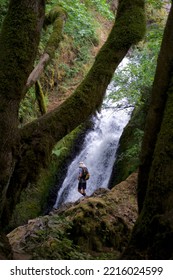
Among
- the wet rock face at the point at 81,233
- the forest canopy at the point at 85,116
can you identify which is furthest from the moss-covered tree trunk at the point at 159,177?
the wet rock face at the point at 81,233

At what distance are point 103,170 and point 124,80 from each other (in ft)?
13.2

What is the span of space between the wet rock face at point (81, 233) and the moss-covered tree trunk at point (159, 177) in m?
1.77

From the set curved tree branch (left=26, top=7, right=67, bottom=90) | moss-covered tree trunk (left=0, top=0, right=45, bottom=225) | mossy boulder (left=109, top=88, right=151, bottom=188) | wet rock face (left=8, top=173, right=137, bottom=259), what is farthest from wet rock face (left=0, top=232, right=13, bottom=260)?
mossy boulder (left=109, top=88, right=151, bottom=188)

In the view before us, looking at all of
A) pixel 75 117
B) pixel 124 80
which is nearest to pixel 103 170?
Answer: pixel 124 80

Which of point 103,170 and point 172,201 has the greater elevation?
point 172,201

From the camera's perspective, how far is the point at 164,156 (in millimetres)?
3984

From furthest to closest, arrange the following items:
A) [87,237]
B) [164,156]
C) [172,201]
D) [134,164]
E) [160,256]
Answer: [134,164]
[87,237]
[164,156]
[172,201]
[160,256]

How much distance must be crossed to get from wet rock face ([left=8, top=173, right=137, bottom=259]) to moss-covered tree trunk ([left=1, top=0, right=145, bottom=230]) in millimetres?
815

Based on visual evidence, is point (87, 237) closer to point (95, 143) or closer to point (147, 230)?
point (147, 230)

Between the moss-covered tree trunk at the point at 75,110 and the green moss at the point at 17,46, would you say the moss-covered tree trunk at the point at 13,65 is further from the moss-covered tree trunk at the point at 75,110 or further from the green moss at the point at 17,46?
the moss-covered tree trunk at the point at 75,110

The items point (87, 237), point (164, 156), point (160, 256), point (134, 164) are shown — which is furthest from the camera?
point (134, 164)

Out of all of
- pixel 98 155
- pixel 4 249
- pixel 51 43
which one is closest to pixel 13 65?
pixel 4 249

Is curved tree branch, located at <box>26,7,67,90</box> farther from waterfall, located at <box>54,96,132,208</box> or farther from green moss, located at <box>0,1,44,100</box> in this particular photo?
waterfall, located at <box>54,96,132,208</box>

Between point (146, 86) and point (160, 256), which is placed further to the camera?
point (146, 86)
